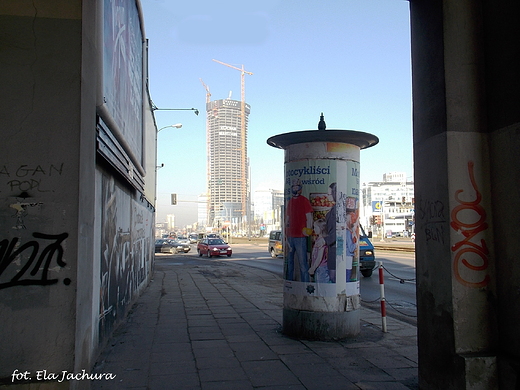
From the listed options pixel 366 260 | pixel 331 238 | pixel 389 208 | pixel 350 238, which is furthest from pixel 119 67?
pixel 389 208

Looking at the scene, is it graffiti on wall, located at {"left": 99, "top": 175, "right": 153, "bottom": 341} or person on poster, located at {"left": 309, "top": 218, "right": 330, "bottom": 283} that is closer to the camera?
graffiti on wall, located at {"left": 99, "top": 175, "right": 153, "bottom": 341}

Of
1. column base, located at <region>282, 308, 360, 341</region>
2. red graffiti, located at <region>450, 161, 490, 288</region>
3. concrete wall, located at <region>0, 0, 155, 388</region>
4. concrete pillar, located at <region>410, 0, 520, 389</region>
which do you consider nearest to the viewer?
concrete wall, located at <region>0, 0, 155, 388</region>

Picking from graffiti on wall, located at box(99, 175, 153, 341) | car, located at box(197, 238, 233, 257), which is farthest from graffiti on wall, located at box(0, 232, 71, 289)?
car, located at box(197, 238, 233, 257)

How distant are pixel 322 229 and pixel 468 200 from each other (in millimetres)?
3220

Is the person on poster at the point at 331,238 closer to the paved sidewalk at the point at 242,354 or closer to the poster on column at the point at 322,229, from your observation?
the poster on column at the point at 322,229

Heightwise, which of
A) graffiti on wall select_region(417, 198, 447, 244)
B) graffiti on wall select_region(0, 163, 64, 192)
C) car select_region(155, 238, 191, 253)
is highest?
graffiti on wall select_region(0, 163, 64, 192)

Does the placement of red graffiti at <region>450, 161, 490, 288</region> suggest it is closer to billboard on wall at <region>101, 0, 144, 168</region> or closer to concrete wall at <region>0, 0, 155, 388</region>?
concrete wall at <region>0, 0, 155, 388</region>

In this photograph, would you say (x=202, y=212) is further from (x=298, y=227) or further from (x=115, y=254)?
(x=298, y=227)

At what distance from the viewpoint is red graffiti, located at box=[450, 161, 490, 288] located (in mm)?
4438

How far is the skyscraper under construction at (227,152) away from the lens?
6319 inches

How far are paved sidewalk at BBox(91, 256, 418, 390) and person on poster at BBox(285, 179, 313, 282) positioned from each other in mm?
1157

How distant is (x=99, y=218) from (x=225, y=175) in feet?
520

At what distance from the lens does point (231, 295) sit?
13141 mm

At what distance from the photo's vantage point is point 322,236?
7512 mm
